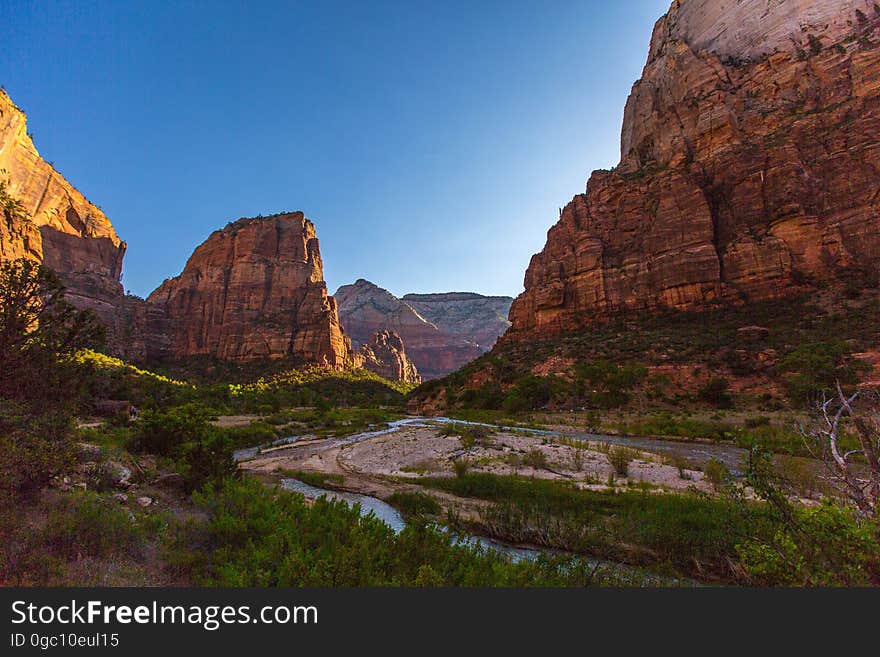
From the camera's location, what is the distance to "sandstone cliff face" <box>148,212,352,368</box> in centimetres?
9362

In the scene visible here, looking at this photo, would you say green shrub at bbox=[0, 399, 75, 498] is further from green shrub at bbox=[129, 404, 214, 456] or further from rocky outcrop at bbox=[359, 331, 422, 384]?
rocky outcrop at bbox=[359, 331, 422, 384]

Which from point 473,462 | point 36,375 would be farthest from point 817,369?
point 36,375

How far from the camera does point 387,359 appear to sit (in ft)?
506

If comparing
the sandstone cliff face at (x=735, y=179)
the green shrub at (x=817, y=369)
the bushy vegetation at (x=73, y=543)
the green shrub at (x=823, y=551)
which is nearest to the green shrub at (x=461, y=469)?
the bushy vegetation at (x=73, y=543)

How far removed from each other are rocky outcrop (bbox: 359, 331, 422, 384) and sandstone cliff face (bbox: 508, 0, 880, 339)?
80.7 metres

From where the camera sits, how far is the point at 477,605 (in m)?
2.95

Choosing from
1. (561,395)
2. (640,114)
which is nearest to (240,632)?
(561,395)

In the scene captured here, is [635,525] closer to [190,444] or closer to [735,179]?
[190,444]

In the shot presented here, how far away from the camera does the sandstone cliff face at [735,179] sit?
45.8 m

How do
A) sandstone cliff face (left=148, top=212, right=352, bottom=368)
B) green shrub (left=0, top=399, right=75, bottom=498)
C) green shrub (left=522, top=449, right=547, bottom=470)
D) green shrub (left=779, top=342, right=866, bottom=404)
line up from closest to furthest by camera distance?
green shrub (left=0, top=399, right=75, bottom=498)
green shrub (left=522, top=449, right=547, bottom=470)
green shrub (left=779, top=342, right=866, bottom=404)
sandstone cliff face (left=148, top=212, right=352, bottom=368)

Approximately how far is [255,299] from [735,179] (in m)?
103

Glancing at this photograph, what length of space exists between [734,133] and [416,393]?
65.4 metres

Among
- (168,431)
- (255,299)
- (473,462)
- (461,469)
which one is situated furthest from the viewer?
(255,299)

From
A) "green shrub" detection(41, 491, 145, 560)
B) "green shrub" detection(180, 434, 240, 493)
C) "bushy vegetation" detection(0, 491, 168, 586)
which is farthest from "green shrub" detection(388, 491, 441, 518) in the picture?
"green shrub" detection(41, 491, 145, 560)
